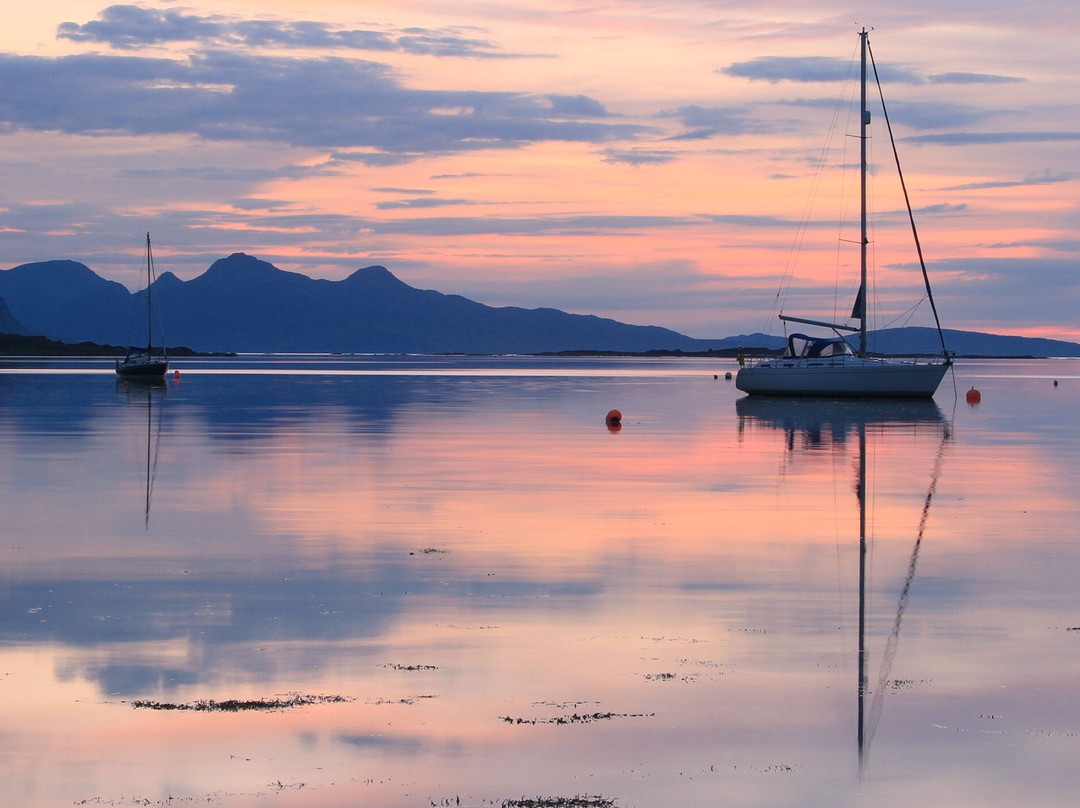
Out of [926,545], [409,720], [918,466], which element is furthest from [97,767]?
[918,466]

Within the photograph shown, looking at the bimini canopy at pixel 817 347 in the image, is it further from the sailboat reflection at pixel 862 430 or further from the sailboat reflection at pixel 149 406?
the sailboat reflection at pixel 149 406

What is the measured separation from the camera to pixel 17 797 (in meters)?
8.36

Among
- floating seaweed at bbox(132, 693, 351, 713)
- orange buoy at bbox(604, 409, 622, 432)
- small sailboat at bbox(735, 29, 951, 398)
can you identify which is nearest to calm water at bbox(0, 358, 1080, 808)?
floating seaweed at bbox(132, 693, 351, 713)

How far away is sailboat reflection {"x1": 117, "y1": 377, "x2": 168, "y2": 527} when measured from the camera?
89.9 ft

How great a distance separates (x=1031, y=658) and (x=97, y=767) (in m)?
7.69

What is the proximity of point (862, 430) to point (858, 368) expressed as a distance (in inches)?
741

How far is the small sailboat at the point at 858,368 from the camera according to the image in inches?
2437

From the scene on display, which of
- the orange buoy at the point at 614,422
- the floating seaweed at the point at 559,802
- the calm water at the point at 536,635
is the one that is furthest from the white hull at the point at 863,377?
the floating seaweed at the point at 559,802

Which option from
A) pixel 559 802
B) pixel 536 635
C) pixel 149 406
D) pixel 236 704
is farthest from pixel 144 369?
pixel 559 802

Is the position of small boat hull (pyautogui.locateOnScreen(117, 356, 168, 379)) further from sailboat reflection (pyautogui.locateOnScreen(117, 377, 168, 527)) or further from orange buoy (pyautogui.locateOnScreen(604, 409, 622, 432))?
orange buoy (pyautogui.locateOnScreen(604, 409, 622, 432))

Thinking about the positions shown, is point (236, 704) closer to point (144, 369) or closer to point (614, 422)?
point (614, 422)

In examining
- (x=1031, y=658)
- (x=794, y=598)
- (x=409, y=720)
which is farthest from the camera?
(x=794, y=598)

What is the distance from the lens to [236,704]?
33.9 feet

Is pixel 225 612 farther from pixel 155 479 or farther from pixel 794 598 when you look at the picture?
pixel 155 479
